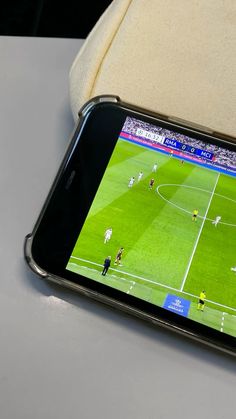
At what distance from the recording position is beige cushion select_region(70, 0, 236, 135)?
1.60 feet

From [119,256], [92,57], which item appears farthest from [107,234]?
[92,57]

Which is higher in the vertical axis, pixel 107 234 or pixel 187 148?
pixel 187 148

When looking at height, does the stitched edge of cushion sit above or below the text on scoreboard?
above

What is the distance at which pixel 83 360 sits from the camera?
434 millimetres

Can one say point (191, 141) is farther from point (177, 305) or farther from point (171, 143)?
point (177, 305)

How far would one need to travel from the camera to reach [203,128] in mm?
484

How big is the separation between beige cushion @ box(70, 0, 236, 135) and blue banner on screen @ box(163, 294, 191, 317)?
0.54ft

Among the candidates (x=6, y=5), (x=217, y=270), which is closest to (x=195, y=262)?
(x=217, y=270)

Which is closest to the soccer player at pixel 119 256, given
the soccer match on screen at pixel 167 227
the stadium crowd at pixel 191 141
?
the soccer match on screen at pixel 167 227

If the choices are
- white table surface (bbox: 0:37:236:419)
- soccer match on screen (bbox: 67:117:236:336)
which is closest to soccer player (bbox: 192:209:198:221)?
soccer match on screen (bbox: 67:117:236:336)

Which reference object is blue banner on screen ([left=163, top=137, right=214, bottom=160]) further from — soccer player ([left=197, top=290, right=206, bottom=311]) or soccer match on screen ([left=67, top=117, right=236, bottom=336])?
soccer player ([left=197, top=290, right=206, bottom=311])

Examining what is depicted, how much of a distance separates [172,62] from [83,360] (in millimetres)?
279

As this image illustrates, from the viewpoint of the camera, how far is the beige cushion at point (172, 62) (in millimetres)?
488

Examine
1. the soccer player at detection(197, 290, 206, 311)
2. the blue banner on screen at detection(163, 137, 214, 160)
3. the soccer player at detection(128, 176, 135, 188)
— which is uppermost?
the blue banner on screen at detection(163, 137, 214, 160)
